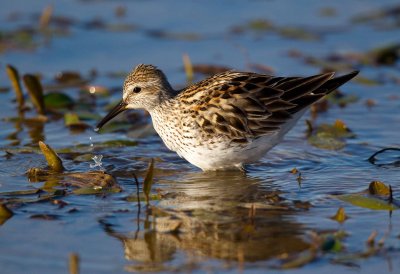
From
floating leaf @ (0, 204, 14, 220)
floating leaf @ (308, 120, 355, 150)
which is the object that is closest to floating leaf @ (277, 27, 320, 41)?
floating leaf @ (308, 120, 355, 150)

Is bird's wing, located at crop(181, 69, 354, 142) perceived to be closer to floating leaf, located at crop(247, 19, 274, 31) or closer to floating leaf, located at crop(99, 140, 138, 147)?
floating leaf, located at crop(99, 140, 138, 147)

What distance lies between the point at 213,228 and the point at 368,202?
167 cm

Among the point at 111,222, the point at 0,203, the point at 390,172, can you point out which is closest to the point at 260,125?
the point at 390,172

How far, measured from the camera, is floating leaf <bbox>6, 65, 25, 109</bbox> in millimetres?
11562

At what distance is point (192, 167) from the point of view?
33.7 ft

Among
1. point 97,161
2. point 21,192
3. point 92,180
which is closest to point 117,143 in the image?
point 97,161

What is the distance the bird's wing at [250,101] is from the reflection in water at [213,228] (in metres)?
0.73

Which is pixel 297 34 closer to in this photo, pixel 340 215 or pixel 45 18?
pixel 45 18

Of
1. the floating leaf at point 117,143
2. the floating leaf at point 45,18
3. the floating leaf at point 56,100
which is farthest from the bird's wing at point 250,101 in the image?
the floating leaf at point 45,18

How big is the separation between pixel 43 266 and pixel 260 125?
11.6 feet

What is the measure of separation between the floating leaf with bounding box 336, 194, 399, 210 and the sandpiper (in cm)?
145

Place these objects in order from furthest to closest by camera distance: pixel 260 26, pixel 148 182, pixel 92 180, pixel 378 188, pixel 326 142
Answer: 1. pixel 260 26
2. pixel 326 142
3. pixel 92 180
4. pixel 378 188
5. pixel 148 182

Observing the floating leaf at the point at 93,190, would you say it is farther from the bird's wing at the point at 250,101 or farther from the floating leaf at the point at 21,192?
the bird's wing at the point at 250,101

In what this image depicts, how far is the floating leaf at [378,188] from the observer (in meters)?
8.62
